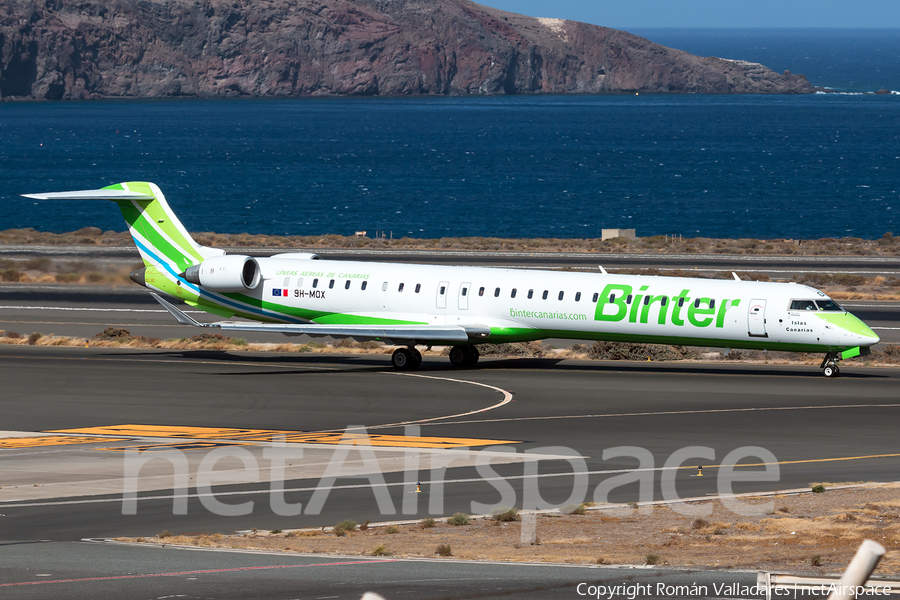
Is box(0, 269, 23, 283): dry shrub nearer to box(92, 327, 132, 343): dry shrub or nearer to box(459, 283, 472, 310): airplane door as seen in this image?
box(92, 327, 132, 343): dry shrub

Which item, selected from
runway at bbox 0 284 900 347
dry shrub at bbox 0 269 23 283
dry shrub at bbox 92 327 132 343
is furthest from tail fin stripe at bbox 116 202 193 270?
dry shrub at bbox 0 269 23 283

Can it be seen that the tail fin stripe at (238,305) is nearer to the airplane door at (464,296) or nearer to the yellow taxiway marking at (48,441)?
the airplane door at (464,296)

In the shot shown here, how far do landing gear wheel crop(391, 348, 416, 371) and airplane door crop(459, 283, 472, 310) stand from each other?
2.40 metres

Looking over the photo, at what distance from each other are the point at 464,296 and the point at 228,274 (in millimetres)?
8514

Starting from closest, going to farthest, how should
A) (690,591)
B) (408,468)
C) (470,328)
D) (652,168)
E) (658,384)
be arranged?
(690,591) < (408,468) < (658,384) < (470,328) < (652,168)

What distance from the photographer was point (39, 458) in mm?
25328

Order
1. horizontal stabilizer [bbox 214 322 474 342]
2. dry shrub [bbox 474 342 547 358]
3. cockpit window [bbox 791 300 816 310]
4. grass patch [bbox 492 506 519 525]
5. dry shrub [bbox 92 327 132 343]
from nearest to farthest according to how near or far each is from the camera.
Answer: grass patch [bbox 492 506 519 525]
cockpit window [bbox 791 300 816 310]
horizontal stabilizer [bbox 214 322 474 342]
dry shrub [bbox 474 342 547 358]
dry shrub [bbox 92 327 132 343]

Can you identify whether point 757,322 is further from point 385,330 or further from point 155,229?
point 155,229

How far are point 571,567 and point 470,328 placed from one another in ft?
81.3

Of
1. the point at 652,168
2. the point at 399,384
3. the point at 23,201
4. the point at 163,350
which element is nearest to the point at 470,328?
the point at 399,384

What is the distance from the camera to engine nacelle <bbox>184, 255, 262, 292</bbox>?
42469 mm

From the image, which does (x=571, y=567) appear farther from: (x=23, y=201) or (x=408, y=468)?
(x=23, y=201)

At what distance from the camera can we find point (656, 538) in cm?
1727

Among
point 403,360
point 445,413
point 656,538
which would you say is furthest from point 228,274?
point 656,538
